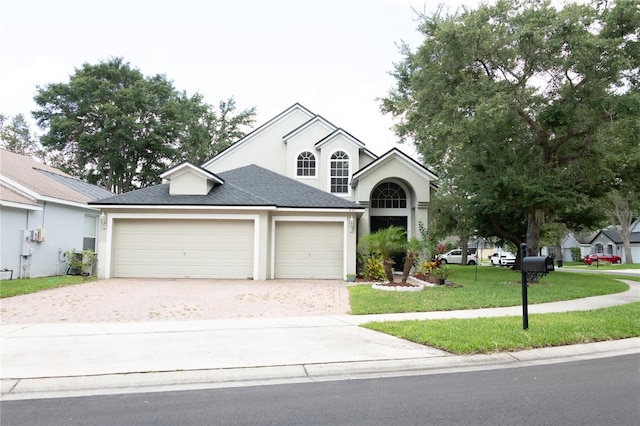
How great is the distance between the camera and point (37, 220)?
17.3m

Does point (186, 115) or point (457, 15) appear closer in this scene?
point (457, 15)

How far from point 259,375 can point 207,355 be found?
111 cm

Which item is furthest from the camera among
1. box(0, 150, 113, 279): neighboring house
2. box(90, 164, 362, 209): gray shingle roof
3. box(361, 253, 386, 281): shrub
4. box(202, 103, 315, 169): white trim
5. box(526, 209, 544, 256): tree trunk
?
box(202, 103, 315, 169): white trim

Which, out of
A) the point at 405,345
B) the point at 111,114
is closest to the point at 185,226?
the point at 405,345

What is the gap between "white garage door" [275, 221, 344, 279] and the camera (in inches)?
694

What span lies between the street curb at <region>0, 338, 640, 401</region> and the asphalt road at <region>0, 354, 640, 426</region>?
0.74ft

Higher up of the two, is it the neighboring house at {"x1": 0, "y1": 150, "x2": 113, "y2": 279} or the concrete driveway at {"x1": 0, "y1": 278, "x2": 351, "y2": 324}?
the neighboring house at {"x1": 0, "y1": 150, "x2": 113, "y2": 279}

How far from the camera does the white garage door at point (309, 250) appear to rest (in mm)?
17625

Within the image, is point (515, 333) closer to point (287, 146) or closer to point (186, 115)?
point (287, 146)

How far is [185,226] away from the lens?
17.1 meters

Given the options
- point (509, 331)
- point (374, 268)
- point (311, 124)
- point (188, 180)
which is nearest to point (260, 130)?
point (311, 124)

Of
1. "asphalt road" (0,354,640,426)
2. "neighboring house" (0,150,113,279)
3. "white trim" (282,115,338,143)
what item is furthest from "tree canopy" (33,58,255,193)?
"asphalt road" (0,354,640,426)

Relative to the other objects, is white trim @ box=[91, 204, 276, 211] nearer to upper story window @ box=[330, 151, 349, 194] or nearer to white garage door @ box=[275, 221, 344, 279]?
white garage door @ box=[275, 221, 344, 279]

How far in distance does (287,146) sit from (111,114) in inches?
718
